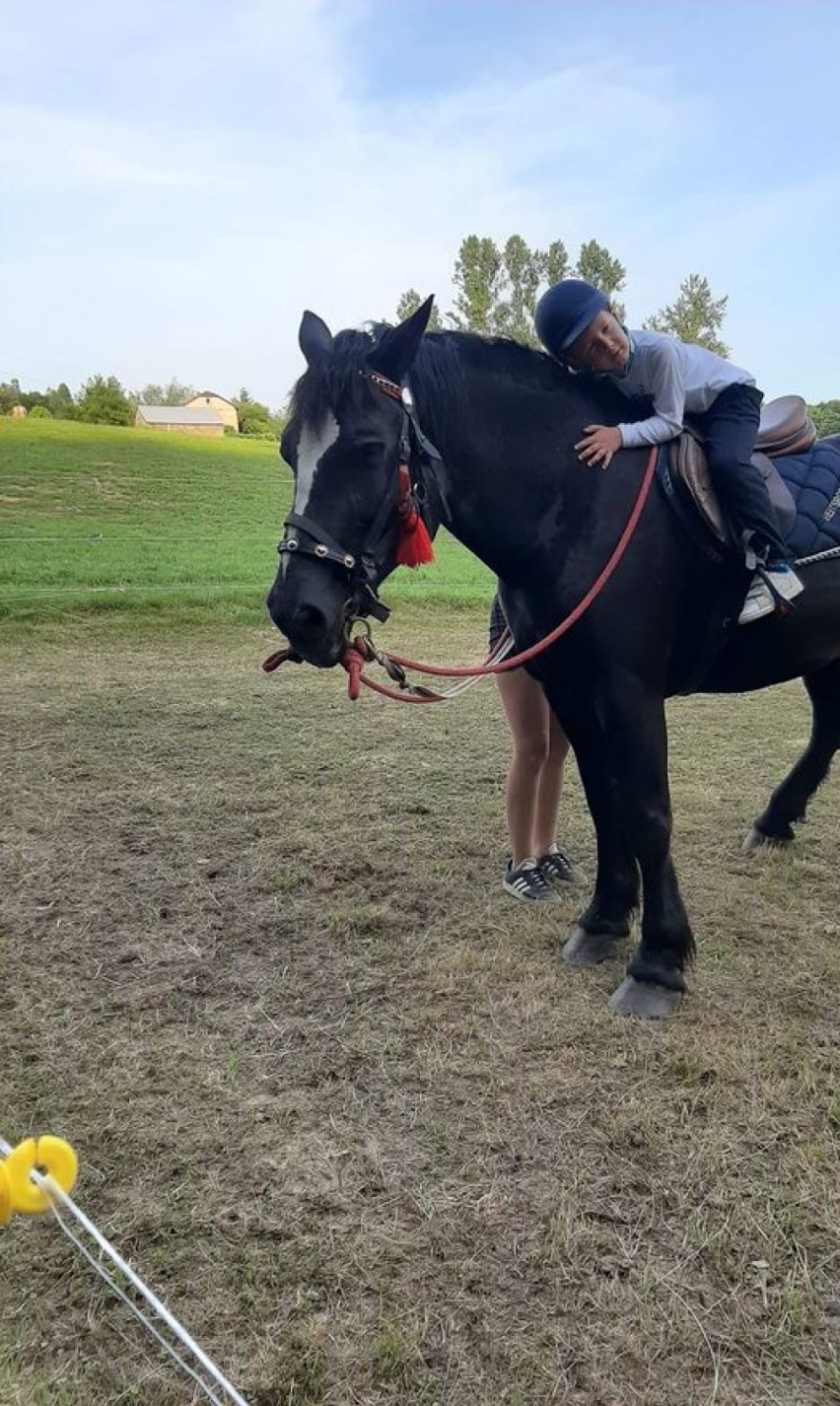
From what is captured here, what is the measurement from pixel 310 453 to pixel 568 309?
37.0 inches

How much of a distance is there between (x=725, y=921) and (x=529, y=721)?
109 centimetres

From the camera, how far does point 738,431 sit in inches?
117

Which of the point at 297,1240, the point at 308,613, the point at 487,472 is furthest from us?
the point at 487,472

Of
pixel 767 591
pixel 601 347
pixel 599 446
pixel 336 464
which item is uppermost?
pixel 601 347

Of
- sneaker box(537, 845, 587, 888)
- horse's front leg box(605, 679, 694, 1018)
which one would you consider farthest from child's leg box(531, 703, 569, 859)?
horse's front leg box(605, 679, 694, 1018)

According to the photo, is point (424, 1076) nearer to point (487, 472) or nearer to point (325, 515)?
point (325, 515)

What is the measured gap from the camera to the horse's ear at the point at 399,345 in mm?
2541

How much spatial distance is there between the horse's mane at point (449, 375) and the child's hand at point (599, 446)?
14 cm

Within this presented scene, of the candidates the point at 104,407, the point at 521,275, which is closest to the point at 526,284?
the point at 521,275

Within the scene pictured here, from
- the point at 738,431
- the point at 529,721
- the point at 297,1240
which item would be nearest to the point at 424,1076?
the point at 297,1240

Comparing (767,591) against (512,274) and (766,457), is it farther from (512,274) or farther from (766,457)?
(512,274)

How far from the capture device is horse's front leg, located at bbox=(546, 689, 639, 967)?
3.40 m

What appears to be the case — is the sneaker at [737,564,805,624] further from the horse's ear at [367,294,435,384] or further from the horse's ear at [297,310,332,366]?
the horse's ear at [297,310,332,366]

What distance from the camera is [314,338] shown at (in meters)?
2.61
